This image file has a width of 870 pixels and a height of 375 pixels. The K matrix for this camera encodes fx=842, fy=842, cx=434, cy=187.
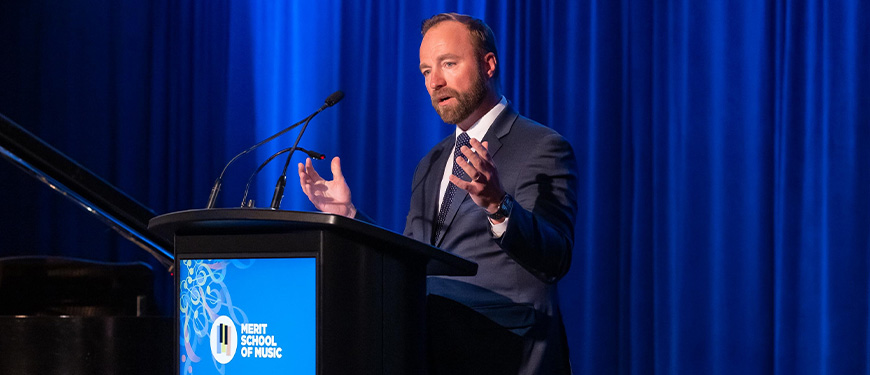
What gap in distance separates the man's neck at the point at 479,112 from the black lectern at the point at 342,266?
0.75 meters

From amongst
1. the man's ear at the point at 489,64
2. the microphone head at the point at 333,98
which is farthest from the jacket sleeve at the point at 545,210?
the microphone head at the point at 333,98

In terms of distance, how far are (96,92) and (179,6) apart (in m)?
0.67

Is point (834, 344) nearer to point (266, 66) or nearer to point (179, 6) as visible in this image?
point (266, 66)

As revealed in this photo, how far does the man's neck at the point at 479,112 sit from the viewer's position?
2.03 m

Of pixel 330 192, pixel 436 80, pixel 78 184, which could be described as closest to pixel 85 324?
pixel 78 184

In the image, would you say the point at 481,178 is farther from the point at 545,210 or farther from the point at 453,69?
the point at 453,69

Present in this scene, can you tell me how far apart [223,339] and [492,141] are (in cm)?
84

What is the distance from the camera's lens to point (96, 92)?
4.66m

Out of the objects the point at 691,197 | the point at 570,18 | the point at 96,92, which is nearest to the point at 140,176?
the point at 96,92

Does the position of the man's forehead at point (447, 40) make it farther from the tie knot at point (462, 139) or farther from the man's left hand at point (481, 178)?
the man's left hand at point (481, 178)

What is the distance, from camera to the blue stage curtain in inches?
124

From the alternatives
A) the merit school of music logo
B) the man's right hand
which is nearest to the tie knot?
the man's right hand

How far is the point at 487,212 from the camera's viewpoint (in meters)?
1.44

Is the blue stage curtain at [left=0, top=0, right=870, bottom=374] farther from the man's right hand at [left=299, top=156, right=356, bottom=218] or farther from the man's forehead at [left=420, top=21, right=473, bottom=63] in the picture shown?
the man's right hand at [left=299, top=156, right=356, bottom=218]
